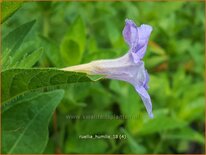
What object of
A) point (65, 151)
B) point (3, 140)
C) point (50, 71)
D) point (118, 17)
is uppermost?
point (118, 17)

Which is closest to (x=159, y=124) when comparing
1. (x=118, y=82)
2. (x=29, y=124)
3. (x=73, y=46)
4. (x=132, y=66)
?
(x=118, y=82)

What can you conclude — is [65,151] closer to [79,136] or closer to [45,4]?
[79,136]

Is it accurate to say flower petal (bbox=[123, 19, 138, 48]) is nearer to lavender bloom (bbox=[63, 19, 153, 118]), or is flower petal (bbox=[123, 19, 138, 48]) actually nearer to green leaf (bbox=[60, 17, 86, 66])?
lavender bloom (bbox=[63, 19, 153, 118])

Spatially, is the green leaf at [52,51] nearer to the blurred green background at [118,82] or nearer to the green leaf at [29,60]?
the blurred green background at [118,82]

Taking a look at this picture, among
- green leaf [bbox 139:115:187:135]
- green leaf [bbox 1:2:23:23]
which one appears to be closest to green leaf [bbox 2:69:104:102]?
green leaf [bbox 1:2:23:23]

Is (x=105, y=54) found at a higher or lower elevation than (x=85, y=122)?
higher

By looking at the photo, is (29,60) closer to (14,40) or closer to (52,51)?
(14,40)

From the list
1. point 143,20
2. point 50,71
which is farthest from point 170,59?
point 50,71
